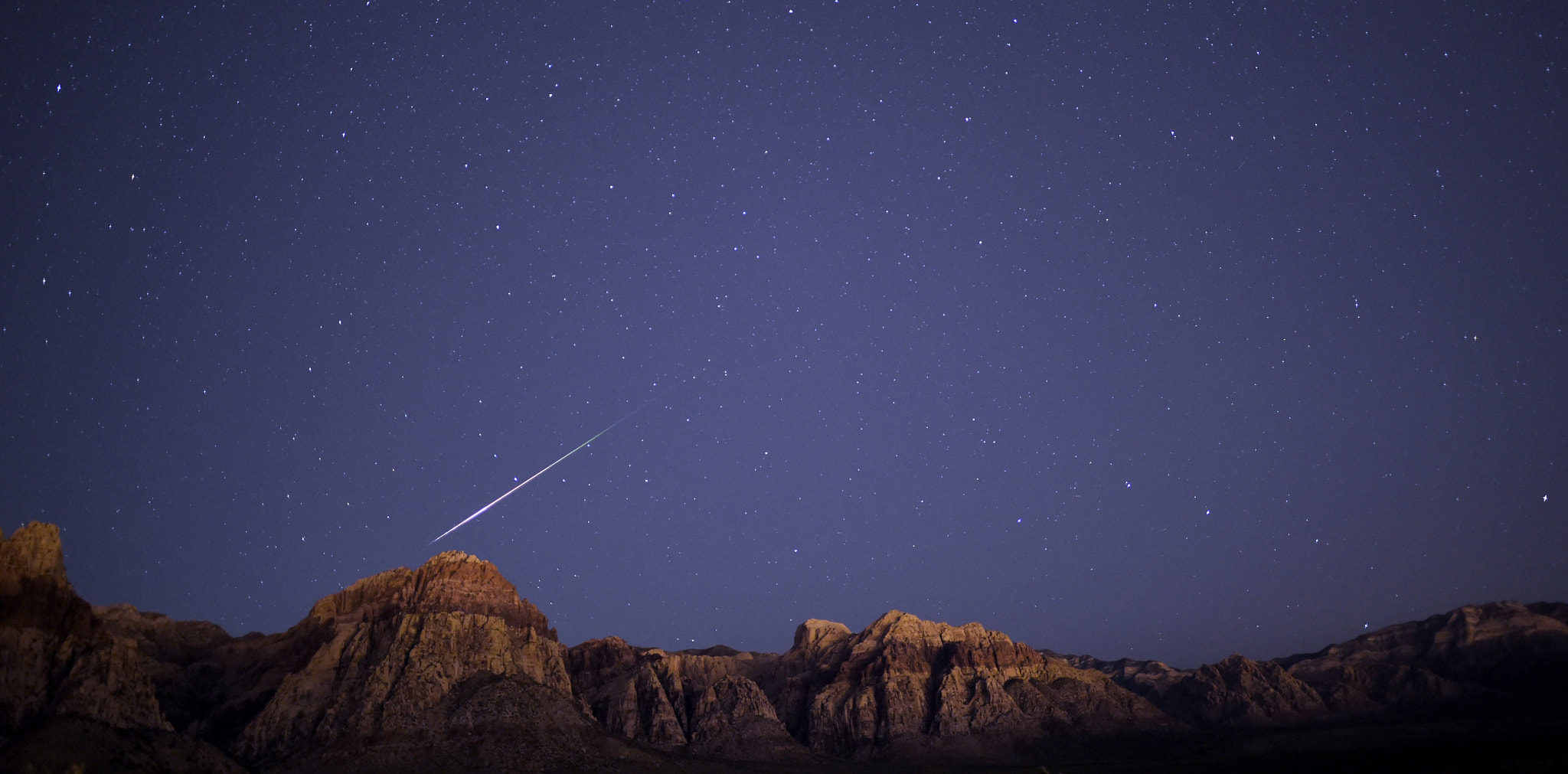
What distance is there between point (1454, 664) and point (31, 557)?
200431 millimetres

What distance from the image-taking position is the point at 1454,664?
16825 centimetres

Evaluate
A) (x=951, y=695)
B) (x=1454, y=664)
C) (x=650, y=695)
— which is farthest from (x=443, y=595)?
(x=1454, y=664)

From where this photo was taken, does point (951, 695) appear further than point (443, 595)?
Yes

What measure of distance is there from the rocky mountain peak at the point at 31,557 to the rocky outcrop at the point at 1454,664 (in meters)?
169

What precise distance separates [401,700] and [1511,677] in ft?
548

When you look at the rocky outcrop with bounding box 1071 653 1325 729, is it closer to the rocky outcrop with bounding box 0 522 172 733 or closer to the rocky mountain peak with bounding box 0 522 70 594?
the rocky outcrop with bounding box 0 522 172 733

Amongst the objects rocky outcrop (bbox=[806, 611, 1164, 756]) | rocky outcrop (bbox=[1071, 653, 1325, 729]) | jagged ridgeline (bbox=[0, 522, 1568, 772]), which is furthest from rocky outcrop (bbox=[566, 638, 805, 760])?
rocky outcrop (bbox=[1071, 653, 1325, 729])

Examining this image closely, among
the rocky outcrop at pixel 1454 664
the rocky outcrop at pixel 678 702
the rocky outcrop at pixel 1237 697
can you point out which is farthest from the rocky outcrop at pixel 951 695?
the rocky outcrop at pixel 1454 664

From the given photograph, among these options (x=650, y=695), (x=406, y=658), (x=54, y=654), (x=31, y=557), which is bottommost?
(x=650, y=695)

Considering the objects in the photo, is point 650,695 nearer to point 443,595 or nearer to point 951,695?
point 443,595

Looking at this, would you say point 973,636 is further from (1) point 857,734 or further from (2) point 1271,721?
(2) point 1271,721

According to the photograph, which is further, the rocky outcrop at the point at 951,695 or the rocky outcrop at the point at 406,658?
the rocky outcrop at the point at 951,695

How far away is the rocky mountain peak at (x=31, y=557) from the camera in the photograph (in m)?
78.6

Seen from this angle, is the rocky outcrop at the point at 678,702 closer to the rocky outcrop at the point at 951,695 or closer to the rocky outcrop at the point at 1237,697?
the rocky outcrop at the point at 951,695
